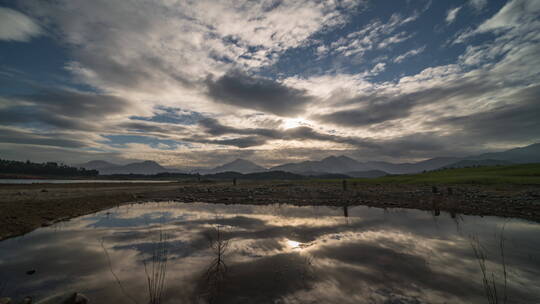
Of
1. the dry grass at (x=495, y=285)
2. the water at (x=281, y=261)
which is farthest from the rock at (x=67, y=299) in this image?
the dry grass at (x=495, y=285)

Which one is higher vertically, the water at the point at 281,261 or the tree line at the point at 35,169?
the tree line at the point at 35,169

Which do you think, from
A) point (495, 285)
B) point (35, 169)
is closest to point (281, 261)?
point (495, 285)

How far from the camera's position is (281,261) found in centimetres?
756

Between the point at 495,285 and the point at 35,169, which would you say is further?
the point at 35,169

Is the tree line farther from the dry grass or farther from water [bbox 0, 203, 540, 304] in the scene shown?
the dry grass

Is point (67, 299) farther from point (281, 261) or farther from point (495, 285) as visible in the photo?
point (495, 285)

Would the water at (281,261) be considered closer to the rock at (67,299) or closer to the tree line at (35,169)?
the rock at (67,299)

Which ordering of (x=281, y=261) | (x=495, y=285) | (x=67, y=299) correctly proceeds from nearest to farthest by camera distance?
(x=67, y=299) < (x=495, y=285) < (x=281, y=261)

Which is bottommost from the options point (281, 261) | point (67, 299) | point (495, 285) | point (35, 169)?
point (281, 261)

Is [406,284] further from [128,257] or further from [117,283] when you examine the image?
[128,257]

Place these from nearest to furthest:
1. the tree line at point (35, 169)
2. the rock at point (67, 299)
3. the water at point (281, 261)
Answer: the rock at point (67, 299) < the water at point (281, 261) < the tree line at point (35, 169)

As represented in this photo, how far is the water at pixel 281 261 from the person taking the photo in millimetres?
5461

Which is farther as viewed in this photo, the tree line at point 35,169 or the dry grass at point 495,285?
the tree line at point 35,169

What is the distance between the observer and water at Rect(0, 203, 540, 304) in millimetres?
5461
